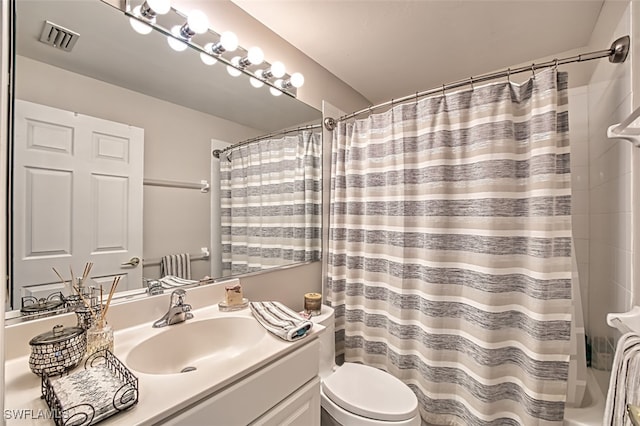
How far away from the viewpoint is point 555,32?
1.60 metres

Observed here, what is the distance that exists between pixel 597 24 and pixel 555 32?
179mm

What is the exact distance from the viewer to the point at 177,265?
47.0 inches

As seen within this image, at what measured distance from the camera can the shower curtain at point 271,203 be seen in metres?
1.42

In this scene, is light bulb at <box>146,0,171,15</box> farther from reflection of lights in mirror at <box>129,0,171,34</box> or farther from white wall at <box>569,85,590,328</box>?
white wall at <box>569,85,590,328</box>

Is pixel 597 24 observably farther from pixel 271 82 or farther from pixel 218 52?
pixel 218 52

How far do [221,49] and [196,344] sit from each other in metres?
1.34

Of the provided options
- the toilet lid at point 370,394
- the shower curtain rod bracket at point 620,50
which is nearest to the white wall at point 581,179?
the shower curtain rod bracket at point 620,50

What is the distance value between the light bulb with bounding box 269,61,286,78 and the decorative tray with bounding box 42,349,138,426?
1489 mm

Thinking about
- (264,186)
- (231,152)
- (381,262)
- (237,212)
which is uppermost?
(231,152)

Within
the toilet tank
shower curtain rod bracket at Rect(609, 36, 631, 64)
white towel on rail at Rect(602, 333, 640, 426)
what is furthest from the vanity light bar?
white towel on rail at Rect(602, 333, 640, 426)

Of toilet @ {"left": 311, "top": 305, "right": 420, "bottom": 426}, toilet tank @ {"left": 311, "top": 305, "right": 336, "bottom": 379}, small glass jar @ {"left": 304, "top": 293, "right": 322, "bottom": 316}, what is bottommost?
toilet @ {"left": 311, "top": 305, "right": 420, "bottom": 426}

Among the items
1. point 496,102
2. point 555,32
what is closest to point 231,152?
point 496,102

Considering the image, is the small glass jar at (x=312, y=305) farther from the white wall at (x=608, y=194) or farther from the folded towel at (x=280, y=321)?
the white wall at (x=608, y=194)

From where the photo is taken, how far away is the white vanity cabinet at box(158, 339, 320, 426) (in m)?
0.70
